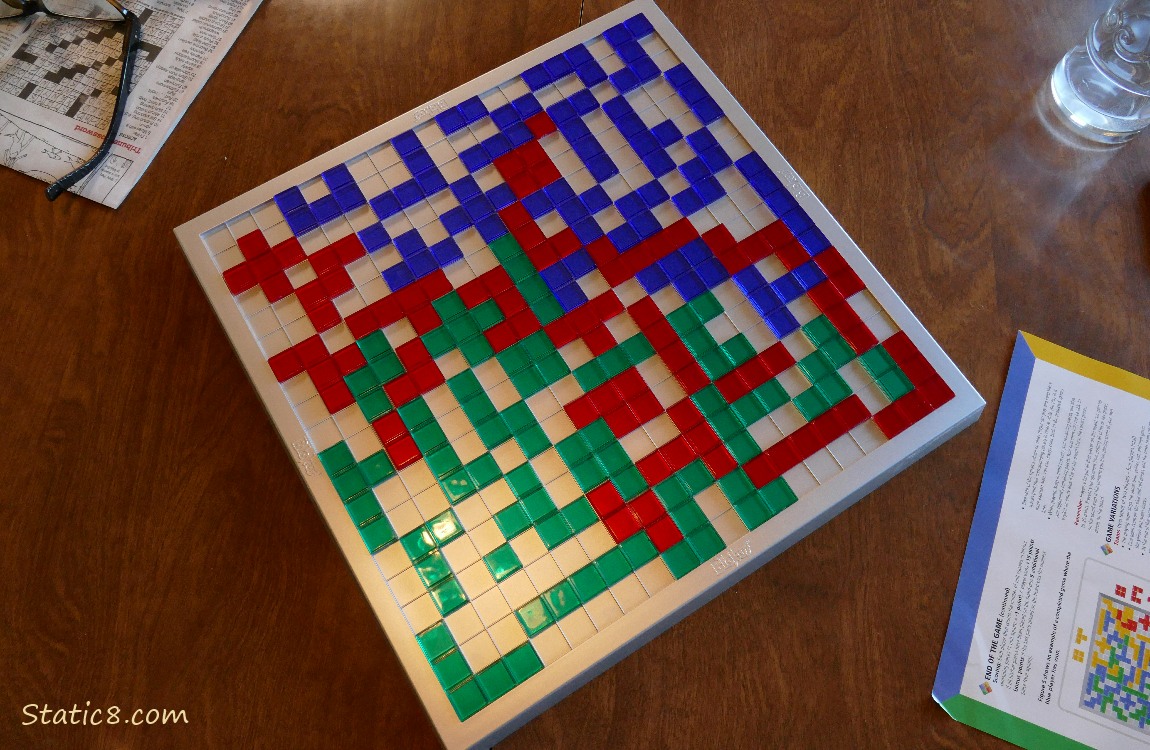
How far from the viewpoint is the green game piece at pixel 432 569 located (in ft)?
2.56

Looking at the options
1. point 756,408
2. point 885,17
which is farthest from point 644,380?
point 885,17

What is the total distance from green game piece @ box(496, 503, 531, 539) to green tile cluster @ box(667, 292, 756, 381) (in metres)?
0.26

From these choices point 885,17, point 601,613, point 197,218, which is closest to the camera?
point 601,613

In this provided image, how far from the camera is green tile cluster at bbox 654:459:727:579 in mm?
797

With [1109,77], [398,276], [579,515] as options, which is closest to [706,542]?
[579,515]

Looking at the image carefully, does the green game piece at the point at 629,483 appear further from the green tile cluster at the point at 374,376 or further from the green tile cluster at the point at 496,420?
the green tile cluster at the point at 374,376

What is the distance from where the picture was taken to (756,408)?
2.82 ft

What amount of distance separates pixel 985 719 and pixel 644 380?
492mm

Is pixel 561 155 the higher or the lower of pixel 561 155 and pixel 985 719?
the higher

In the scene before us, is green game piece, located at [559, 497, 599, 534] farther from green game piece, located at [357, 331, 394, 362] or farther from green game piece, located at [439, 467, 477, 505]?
green game piece, located at [357, 331, 394, 362]

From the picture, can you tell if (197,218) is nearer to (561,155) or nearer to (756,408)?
(561,155)

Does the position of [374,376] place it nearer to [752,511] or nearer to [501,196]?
[501,196]

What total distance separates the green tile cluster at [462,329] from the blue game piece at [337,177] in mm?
195

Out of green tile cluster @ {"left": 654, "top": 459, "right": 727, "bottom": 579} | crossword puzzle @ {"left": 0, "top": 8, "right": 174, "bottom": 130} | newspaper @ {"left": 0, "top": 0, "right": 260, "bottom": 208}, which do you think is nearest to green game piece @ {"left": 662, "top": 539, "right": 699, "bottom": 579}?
green tile cluster @ {"left": 654, "top": 459, "right": 727, "bottom": 579}
